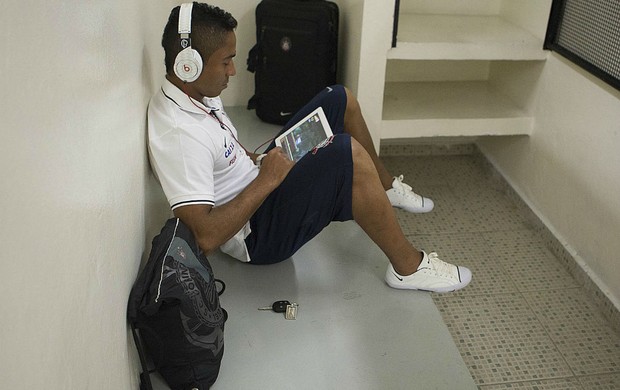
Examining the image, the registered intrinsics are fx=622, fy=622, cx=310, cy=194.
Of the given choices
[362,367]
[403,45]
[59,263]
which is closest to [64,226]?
[59,263]

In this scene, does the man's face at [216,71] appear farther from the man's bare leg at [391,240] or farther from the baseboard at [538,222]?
the baseboard at [538,222]

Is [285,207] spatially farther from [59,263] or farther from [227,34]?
[59,263]

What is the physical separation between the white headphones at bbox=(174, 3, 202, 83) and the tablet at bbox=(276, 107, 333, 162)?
42 cm

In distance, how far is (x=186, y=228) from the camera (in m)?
1.42

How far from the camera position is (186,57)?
1.46m

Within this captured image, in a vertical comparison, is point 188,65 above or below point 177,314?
above

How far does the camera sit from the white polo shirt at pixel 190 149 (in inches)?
56.3

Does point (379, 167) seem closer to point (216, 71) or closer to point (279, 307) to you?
point (279, 307)

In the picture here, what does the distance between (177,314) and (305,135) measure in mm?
741

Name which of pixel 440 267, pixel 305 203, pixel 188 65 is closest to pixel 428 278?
pixel 440 267

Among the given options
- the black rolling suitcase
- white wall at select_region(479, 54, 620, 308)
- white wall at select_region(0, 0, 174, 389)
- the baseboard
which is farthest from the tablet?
the baseboard

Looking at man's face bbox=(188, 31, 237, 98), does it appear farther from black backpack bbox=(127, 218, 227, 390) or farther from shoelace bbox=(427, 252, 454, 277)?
shoelace bbox=(427, 252, 454, 277)

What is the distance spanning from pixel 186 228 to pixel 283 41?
1370 millimetres

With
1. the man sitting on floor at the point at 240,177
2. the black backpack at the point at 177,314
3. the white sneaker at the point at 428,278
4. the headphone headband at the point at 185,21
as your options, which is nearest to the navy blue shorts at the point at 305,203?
the man sitting on floor at the point at 240,177
